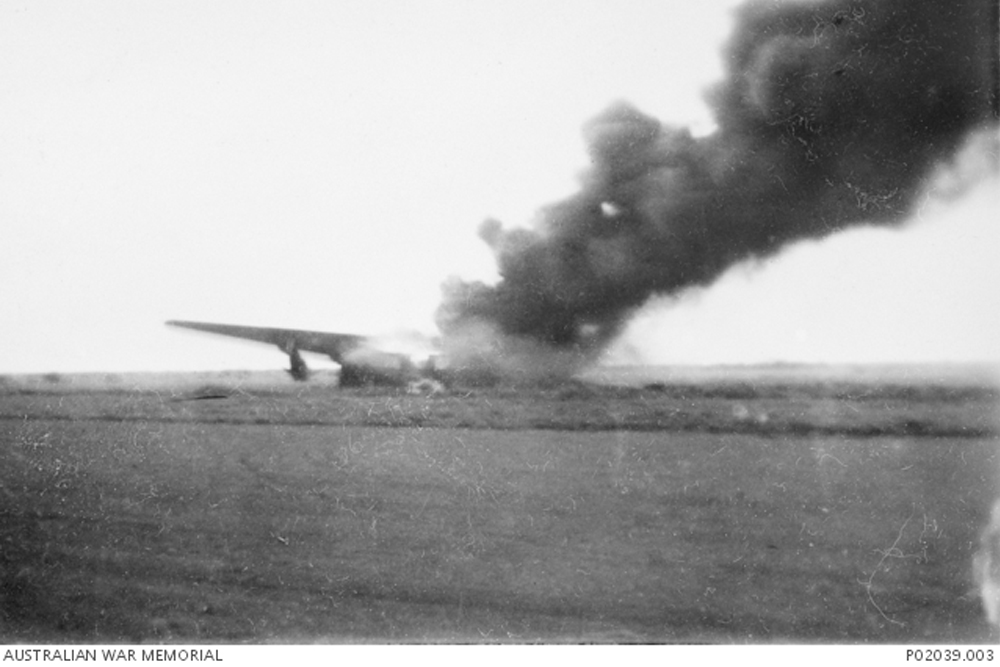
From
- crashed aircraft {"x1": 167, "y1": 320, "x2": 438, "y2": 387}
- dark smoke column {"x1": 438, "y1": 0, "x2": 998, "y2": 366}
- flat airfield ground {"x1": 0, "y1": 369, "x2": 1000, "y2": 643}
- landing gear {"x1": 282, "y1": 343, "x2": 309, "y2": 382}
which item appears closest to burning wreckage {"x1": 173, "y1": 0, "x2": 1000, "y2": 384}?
dark smoke column {"x1": 438, "y1": 0, "x2": 998, "y2": 366}

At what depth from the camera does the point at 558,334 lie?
209 centimetres

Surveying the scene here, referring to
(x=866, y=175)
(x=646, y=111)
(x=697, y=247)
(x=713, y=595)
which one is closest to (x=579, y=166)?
(x=646, y=111)

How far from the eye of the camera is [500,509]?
2.11 m

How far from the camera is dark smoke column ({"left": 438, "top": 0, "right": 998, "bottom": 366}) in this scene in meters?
2.06

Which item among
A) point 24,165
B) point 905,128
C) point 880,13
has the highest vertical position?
point 880,13

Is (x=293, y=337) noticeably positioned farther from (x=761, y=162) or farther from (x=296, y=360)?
(x=761, y=162)

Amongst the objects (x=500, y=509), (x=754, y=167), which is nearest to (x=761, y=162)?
(x=754, y=167)

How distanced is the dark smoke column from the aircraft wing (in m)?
0.39

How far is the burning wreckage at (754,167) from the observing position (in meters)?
2.06

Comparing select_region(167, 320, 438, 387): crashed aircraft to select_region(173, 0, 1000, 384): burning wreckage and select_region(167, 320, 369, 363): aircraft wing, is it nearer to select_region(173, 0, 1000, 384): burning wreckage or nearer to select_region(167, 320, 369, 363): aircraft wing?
select_region(167, 320, 369, 363): aircraft wing

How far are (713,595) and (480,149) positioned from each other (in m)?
1.63

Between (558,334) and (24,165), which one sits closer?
(558,334)

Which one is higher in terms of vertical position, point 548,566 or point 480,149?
point 480,149

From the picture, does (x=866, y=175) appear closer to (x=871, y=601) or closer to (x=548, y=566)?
(x=871, y=601)
